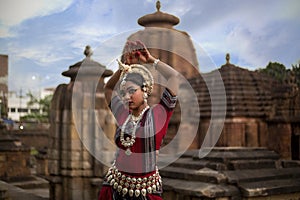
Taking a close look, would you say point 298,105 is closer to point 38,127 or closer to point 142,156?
point 142,156

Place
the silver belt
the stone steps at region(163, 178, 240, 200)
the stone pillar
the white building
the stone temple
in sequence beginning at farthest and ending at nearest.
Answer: the white building → the stone pillar → the stone temple → the stone steps at region(163, 178, 240, 200) → the silver belt

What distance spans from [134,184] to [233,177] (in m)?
3.73

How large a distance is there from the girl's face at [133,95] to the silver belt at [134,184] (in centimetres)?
49

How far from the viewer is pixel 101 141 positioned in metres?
9.18

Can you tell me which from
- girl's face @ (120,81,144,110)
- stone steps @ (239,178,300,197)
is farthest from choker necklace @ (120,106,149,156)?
stone steps @ (239,178,300,197)

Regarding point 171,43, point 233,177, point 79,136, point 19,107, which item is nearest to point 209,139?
point 233,177

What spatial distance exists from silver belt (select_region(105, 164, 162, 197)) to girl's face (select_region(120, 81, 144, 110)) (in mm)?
485

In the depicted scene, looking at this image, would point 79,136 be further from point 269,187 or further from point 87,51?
point 269,187

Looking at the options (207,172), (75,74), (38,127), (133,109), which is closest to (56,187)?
(75,74)

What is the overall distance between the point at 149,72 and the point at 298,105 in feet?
32.6

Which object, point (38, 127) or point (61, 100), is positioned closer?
point (61, 100)

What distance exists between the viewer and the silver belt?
8.63 ft

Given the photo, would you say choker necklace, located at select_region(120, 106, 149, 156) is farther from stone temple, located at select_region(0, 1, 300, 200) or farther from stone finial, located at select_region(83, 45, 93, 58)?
stone finial, located at select_region(83, 45, 93, 58)

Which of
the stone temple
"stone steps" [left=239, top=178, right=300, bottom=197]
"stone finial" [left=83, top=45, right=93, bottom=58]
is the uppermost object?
"stone finial" [left=83, top=45, right=93, bottom=58]
